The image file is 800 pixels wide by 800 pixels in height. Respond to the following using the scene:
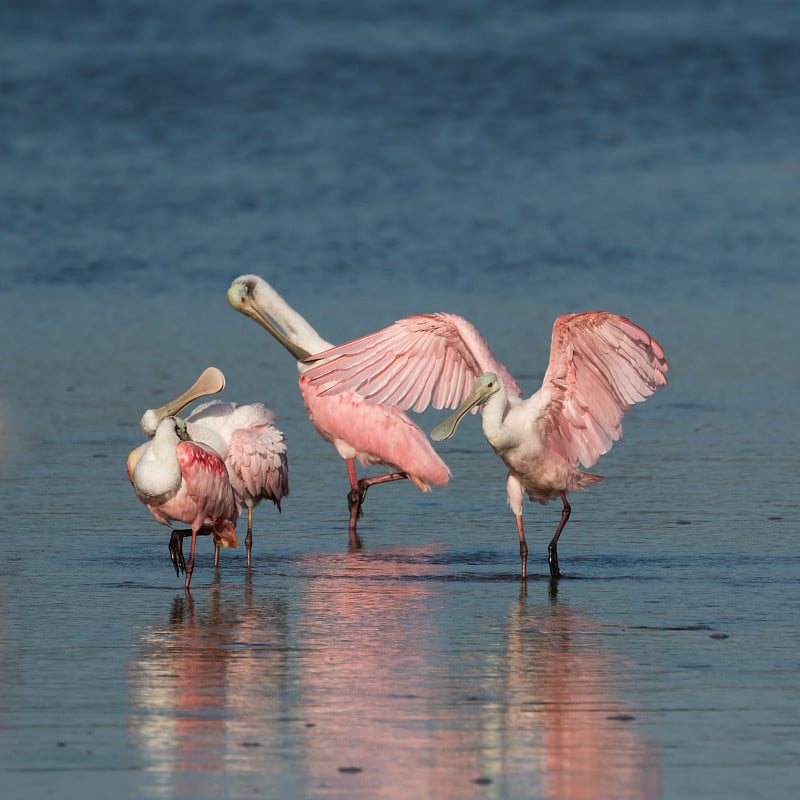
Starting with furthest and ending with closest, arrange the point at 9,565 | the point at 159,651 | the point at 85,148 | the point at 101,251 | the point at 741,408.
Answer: the point at 85,148, the point at 101,251, the point at 741,408, the point at 9,565, the point at 159,651

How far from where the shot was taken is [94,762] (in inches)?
221

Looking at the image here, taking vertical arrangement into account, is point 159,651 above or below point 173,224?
below

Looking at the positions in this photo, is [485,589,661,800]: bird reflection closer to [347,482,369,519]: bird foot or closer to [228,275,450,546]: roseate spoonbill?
[347,482,369,519]: bird foot

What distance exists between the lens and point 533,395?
9.22m

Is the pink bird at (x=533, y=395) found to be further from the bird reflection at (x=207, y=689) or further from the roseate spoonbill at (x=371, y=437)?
the bird reflection at (x=207, y=689)

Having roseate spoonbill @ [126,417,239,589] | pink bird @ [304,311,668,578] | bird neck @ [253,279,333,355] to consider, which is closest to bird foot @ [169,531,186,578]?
roseate spoonbill @ [126,417,239,589]

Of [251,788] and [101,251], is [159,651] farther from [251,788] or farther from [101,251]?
[101,251]

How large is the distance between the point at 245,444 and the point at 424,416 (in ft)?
9.19

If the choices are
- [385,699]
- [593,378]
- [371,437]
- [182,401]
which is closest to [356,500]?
[371,437]

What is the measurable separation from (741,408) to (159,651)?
6.04 m

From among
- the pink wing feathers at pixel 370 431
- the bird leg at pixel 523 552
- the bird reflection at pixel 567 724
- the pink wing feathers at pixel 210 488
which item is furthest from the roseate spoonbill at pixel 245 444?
the bird reflection at pixel 567 724

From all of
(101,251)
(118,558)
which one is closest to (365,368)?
(118,558)

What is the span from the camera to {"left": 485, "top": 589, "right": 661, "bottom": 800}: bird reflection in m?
5.48

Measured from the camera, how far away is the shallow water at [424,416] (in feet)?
19.5
